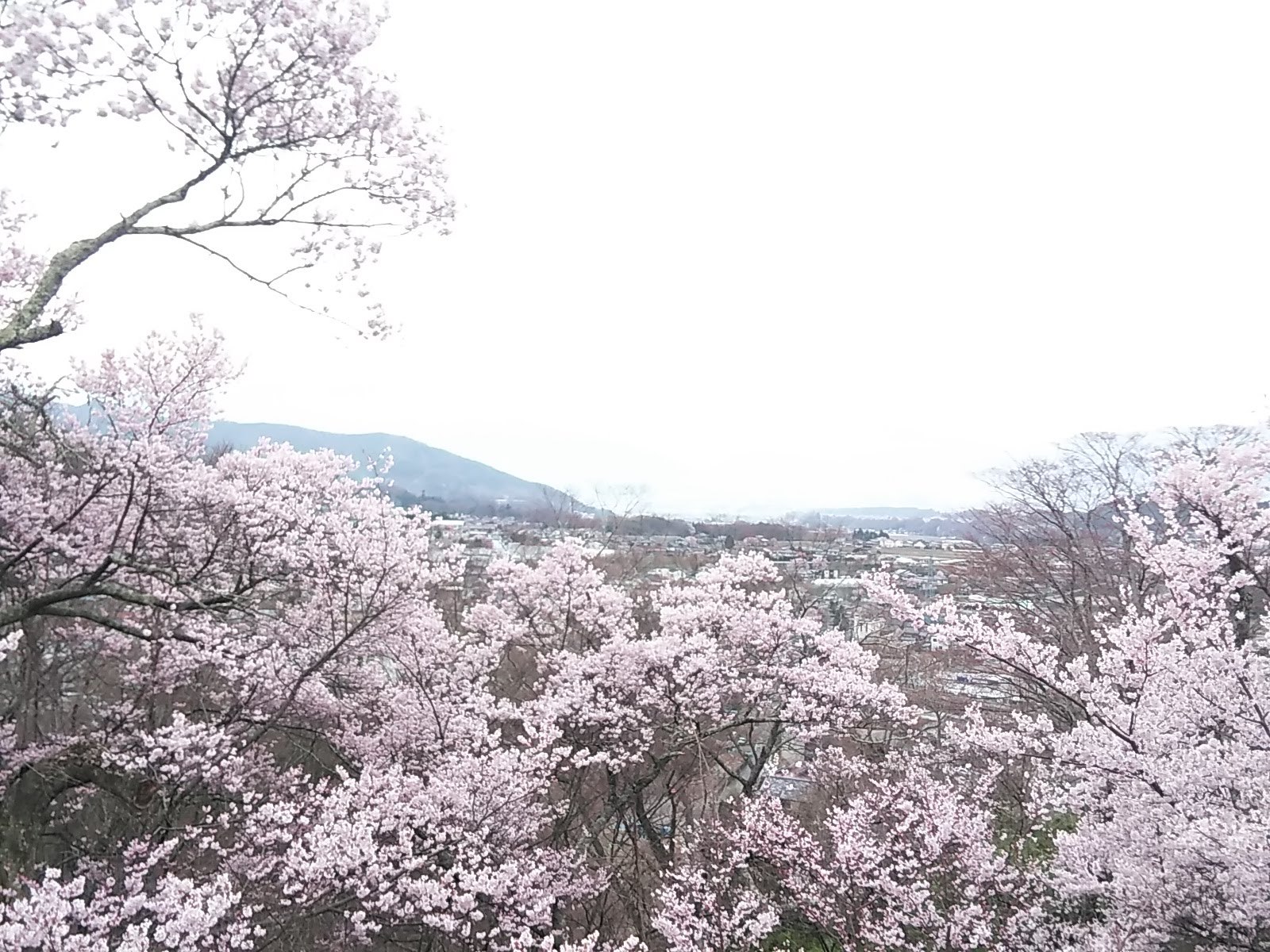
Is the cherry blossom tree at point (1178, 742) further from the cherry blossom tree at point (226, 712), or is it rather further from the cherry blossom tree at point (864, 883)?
the cherry blossom tree at point (226, 712)

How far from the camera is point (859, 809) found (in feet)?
21.9

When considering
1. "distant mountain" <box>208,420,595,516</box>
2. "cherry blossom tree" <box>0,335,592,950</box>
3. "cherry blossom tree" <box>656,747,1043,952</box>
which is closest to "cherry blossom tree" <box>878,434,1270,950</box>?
"cherry blossom tree" <box>656,747,1043,952</box>

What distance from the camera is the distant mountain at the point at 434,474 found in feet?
45.4

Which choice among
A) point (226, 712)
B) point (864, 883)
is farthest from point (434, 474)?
point (864, 883)

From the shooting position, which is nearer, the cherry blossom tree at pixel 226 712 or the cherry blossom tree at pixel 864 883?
the cherry blossom tree at pixel 226 712

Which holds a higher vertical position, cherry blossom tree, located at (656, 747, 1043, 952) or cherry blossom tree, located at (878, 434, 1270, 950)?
cherry blossom tree, located at (878, 434, 1270, 950)

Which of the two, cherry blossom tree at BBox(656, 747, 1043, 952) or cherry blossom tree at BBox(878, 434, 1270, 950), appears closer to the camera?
cherry blossom tree at BBox(878, 434, 1270, 950)

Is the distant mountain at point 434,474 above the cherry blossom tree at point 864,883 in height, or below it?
above

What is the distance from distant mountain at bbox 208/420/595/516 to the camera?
13.8 m

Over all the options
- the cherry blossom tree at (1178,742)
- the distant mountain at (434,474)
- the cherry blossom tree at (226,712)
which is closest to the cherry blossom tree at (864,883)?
the cherry blossom tree at (1178,742)

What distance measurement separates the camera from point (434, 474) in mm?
28734

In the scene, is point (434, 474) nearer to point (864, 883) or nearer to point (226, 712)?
point (226, 712)

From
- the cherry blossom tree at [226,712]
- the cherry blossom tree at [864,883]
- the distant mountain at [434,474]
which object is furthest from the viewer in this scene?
the distant mountain at [434,474]

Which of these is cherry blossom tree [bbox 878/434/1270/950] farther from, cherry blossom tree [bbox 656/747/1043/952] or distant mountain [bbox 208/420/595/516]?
distant mountain [bbox 208/420/595/516]
